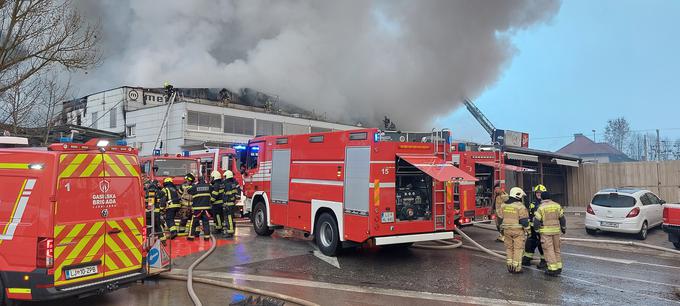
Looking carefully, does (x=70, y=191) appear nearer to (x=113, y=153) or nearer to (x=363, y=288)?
(x=113, y=153)

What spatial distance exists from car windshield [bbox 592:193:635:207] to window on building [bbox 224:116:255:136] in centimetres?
2095

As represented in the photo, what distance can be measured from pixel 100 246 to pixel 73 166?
0.98 metres

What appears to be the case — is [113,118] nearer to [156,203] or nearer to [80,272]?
[156,203]

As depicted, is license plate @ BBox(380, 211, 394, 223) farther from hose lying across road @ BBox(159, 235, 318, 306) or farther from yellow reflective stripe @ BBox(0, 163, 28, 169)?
yellow reflective stripe @ BBox(0, 163, 28, 169)

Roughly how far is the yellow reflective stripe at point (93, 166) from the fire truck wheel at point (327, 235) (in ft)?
14.3

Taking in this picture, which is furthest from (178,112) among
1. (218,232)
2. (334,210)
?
(334,210)

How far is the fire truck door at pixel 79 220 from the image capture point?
16.1 feet

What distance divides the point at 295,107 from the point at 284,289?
78.1 ft

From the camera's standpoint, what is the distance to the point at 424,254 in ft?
29.7

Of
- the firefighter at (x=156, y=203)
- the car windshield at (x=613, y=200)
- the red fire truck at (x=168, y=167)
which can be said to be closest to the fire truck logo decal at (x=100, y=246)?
the firefighter at (x=156, y=203)

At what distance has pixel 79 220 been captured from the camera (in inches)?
201

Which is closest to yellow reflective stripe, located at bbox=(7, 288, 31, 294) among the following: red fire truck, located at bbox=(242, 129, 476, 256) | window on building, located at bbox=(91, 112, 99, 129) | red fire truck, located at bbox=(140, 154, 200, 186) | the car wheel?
red fire truck, located at bbox=(242, 129, 476, 256)

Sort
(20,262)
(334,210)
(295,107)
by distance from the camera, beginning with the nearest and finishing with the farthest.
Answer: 1. (20,262)
2. (334,210)
3. (295,107)

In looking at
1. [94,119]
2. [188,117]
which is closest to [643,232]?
[188,117]
